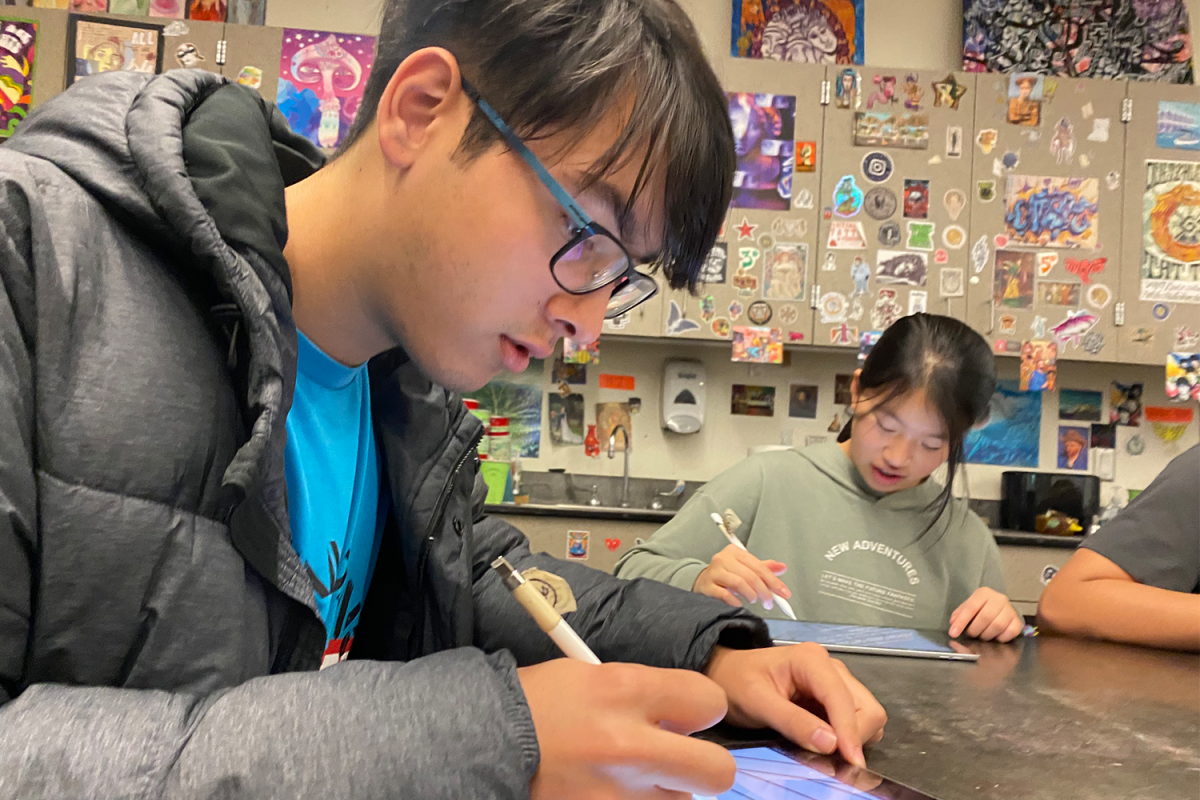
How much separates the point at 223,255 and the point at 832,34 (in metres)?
3.03

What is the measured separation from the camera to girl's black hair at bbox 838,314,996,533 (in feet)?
4.79

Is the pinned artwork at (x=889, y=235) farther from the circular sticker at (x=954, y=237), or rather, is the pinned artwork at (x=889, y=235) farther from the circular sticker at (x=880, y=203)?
the circular sticker at (x=954, y=237)

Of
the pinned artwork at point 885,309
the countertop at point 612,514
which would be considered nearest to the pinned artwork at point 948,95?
the pinned artwork at point 885,309

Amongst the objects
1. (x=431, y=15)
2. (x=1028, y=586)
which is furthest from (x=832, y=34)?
(x=431, y=15)

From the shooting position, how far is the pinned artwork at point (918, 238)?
282 cm

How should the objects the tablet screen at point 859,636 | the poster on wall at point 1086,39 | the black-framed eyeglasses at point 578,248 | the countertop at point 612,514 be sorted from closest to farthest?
1. the black-framed eyeglasses at point 578,248
2. the tablet screen at point 859,636
3. the countertop at point 612,514
4. the poster on wall at point 1086,39

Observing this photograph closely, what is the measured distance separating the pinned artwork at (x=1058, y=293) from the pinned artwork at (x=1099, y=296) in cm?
5

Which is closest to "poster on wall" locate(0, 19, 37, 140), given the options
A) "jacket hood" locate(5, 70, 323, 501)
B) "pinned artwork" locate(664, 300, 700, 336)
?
"pinned artwork" locate(664, 300, 700, 336)

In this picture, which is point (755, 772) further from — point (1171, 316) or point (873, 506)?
point (1171, 316)

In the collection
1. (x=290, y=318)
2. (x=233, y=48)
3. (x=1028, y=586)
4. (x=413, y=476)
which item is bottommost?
(x=1028, y=586)

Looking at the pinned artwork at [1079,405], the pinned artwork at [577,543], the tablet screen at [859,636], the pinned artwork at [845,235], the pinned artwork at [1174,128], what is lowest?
the pinned artwork at [577,543]

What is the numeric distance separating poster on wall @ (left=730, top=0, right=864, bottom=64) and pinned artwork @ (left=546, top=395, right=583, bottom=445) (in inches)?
55.3

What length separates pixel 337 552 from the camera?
2.43 ft

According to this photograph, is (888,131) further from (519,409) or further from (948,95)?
(519,409)
